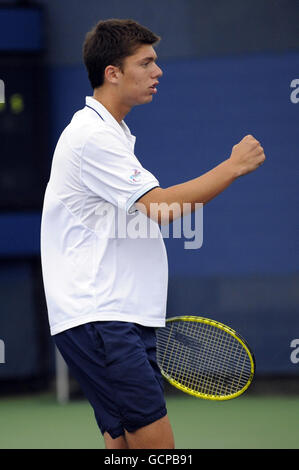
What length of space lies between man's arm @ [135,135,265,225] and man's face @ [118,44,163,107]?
295 millimetres

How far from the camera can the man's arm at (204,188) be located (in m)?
2.05

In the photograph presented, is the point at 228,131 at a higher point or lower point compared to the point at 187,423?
higher

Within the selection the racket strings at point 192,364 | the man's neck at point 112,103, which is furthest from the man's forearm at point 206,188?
the racket strings at point 192,364

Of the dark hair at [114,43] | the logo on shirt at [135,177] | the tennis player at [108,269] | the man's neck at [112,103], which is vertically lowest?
the tennis player at [108,269]

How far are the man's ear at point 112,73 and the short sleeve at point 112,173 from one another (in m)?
0.18

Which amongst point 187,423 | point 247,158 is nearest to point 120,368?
point 247,158

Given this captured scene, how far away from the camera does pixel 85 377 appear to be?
223cm

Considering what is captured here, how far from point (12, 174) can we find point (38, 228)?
34 cm

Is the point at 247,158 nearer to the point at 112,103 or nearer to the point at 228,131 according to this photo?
the point at 112,103

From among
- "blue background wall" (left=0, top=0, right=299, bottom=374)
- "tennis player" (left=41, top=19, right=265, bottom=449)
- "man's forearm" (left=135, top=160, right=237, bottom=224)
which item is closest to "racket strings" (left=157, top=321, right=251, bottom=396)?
"tennis player" (left=41, top=19, right=265, bottom=449)

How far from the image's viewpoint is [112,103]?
2.25 meters

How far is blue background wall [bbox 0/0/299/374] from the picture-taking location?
443 centimetres

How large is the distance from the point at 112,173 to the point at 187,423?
219 centimetres

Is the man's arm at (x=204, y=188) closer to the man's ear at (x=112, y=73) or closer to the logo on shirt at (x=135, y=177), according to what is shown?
the logo on shirt at (x=135, y=177)
